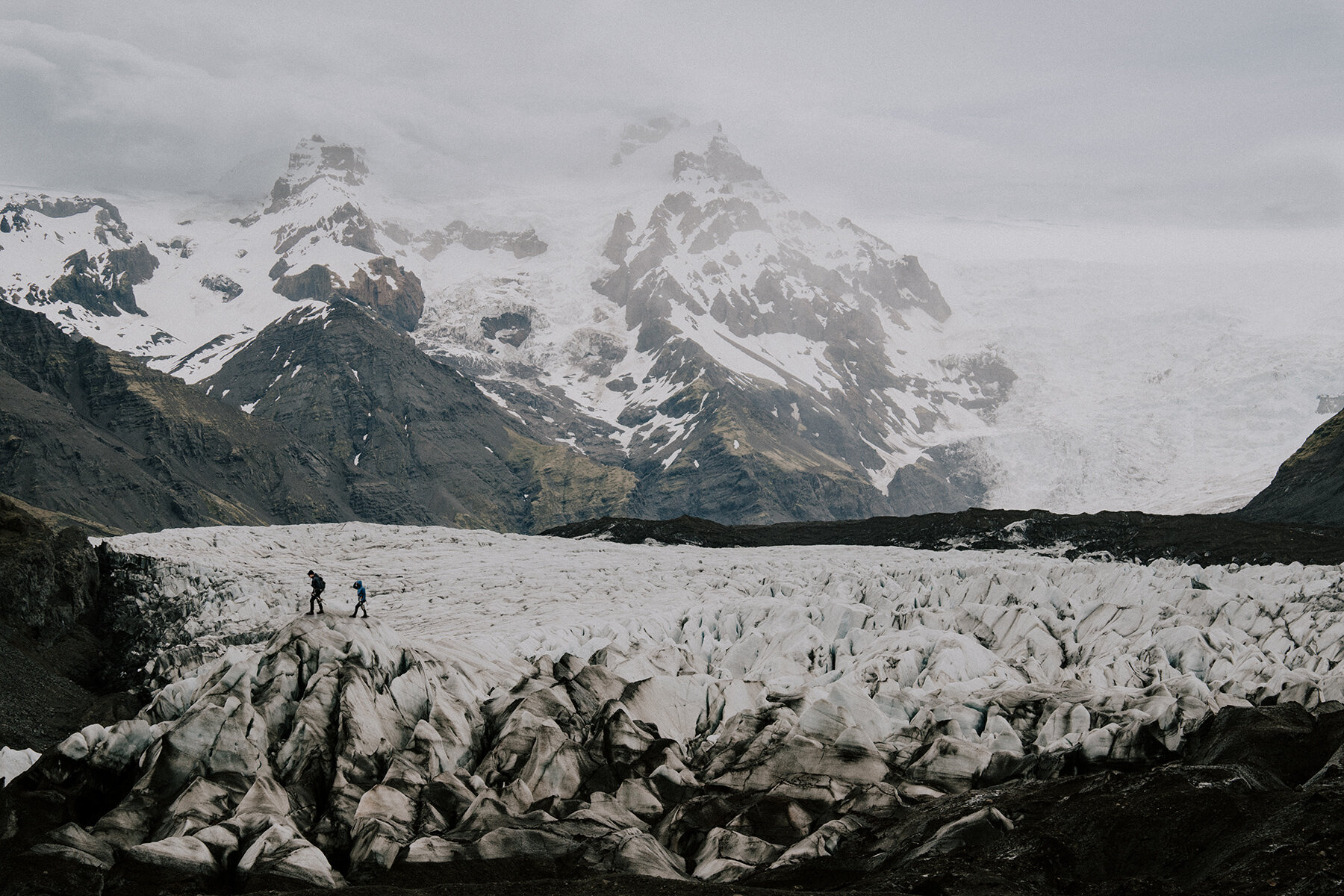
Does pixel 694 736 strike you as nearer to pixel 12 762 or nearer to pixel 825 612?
pixel 825 612

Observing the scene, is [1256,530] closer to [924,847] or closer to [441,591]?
[441,591]

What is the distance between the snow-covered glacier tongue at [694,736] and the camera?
37.7 meters

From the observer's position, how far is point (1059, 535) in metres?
162

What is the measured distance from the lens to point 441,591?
328ft

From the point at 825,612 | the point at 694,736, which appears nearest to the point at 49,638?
the point at 825,612

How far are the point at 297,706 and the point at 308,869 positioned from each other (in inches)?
522

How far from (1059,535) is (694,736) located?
124m

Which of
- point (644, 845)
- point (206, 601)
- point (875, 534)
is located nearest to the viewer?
point (644, 845)

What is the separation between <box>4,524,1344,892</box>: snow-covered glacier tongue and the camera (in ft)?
124

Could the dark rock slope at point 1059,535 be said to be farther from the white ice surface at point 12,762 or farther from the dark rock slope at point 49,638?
the white ice surface at point 12,762

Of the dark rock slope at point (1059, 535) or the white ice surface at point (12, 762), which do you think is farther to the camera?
the dark rock slope at point (1059, 535)

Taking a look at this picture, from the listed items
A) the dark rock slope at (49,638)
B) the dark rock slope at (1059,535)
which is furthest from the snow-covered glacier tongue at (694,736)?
the dark rock slope at (1059,535)

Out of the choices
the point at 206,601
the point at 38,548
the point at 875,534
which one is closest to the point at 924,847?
the point at 206,601

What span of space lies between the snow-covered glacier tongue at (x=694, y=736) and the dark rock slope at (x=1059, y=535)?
2345 inches
